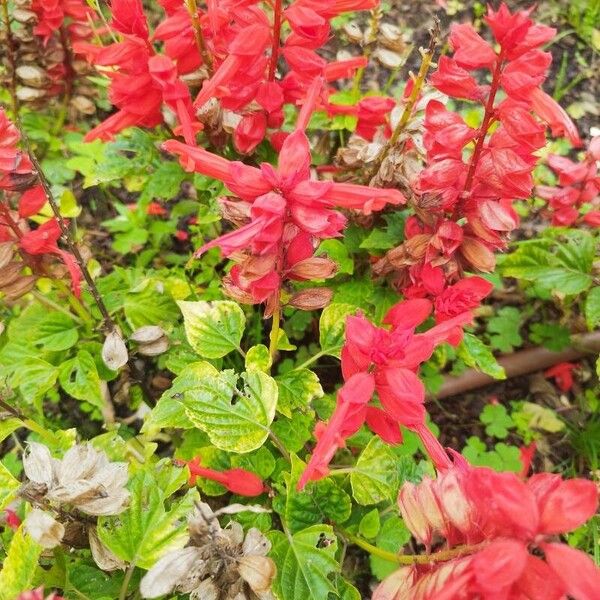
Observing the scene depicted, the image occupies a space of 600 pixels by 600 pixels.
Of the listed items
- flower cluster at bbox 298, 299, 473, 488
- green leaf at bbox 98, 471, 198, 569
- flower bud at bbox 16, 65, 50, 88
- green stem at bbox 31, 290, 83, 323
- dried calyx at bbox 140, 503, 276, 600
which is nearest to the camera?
dried calyx at bbox 140, 503, 276, 600

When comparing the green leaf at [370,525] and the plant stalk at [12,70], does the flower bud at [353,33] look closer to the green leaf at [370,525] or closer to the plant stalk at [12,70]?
the plant stalk at [12,70]

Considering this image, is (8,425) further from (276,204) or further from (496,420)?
(496,420)

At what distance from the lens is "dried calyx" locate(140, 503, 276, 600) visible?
91 centimetres

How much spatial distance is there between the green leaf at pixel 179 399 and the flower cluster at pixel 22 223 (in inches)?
14.0

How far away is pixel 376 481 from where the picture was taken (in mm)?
1320

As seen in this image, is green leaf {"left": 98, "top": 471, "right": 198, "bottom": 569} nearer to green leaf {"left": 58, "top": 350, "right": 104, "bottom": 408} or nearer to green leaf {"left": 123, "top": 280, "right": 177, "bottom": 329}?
green leaf {"left": 58, "top": 350, "right": 104, "bottom": 408}

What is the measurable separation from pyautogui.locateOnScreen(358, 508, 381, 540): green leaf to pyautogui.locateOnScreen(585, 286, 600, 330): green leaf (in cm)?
82

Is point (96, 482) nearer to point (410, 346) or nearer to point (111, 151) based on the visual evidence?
point (410, 346)

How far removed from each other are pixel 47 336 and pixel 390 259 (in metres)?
0.88

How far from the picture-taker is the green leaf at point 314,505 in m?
1.31

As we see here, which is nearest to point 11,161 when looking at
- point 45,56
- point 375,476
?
point 375,476

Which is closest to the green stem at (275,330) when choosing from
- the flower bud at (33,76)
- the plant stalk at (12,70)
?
the plant stalk at (12,70)

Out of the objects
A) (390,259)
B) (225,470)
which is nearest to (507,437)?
(390,259)

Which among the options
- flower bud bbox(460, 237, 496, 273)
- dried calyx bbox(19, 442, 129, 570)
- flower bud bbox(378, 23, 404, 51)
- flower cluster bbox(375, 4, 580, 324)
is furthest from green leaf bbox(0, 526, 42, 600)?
flower bud bbox(378, 23, 404, 51)
